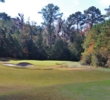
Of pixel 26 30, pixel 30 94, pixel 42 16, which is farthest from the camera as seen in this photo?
pixel 42 16

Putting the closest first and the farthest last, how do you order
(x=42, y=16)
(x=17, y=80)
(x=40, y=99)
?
1. (x=40, y=99)
2. (x=17, y=80)
3. (x=42, y=16)

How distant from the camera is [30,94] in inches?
499

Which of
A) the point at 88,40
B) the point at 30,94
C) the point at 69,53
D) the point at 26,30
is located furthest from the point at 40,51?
the point at 30,94

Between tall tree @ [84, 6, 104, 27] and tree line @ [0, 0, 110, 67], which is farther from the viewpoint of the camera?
tall tree @ [84, 6, 104, 27]

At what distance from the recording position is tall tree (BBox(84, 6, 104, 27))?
103 metres

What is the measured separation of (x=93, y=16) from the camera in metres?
103

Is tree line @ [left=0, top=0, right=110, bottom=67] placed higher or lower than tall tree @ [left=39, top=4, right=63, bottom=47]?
lower

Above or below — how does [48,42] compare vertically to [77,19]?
below

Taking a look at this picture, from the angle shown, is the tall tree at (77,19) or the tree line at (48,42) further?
the tall tree at (77,19)

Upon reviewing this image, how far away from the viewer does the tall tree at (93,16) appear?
102562 mm

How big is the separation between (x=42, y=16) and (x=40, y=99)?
99457mm

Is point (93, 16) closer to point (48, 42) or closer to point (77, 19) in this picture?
point (77, 19)

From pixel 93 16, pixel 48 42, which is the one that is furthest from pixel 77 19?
pixel 48 42

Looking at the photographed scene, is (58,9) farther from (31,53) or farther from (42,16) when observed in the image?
(31,53)
